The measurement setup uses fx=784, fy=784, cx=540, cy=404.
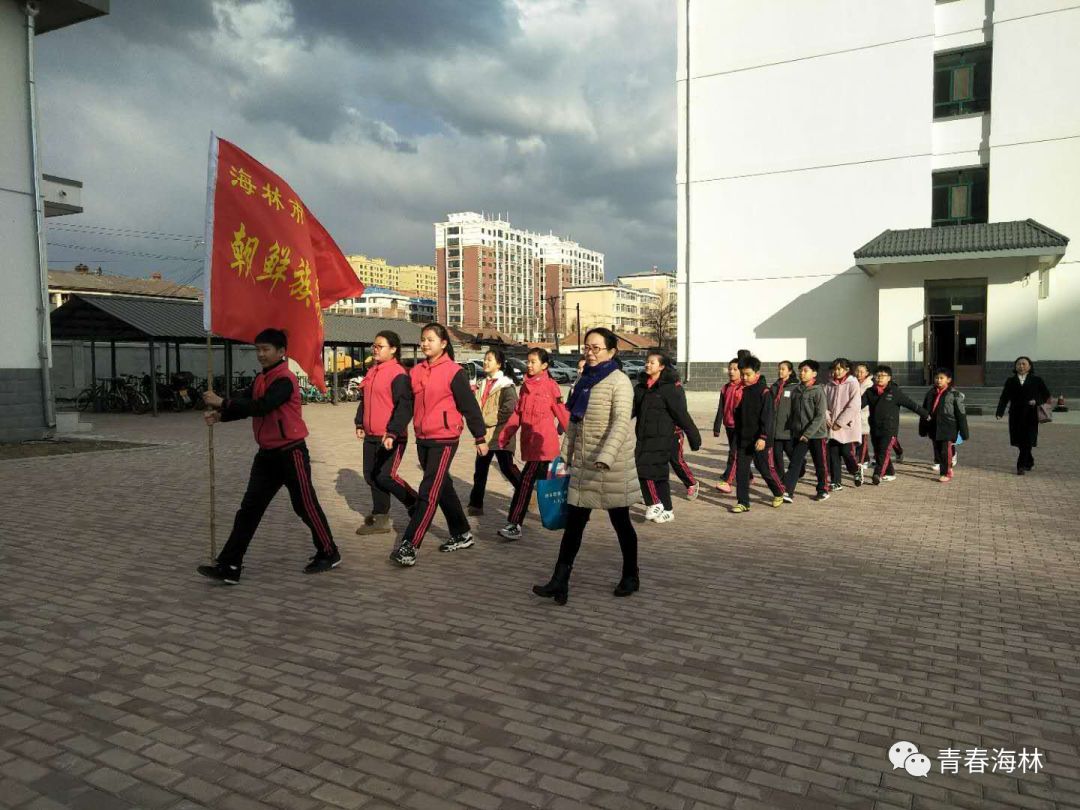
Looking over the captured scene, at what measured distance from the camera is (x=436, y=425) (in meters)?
6.26

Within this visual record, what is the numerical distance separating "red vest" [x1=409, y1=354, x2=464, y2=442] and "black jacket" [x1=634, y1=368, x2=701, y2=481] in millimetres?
2017

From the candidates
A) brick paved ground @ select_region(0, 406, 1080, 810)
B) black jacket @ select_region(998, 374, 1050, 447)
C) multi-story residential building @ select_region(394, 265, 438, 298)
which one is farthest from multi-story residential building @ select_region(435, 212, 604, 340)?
brick paved ground @ select_region(0, 406, 1080, 810)

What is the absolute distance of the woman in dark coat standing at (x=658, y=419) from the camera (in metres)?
7.62

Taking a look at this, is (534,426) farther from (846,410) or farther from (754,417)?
(846,410)

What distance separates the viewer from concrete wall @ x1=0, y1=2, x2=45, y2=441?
48.8 feet

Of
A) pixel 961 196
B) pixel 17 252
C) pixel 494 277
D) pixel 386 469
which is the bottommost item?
pixel 386 469

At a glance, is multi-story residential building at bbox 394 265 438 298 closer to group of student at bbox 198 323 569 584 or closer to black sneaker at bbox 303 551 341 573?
group of student at bbox 198 323 569 584

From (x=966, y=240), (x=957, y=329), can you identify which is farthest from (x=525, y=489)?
(x=957, y=329)

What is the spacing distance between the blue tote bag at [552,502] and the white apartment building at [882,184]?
22214mm

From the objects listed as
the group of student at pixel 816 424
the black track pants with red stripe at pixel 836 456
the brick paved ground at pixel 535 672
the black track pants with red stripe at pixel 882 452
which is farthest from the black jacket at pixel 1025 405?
the brick paved ground at pixel 535 672

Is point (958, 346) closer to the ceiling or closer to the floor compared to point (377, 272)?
closer to the floor

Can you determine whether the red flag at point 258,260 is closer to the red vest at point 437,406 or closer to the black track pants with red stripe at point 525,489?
the red vest at point 437,406

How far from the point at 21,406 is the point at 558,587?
14.2 m

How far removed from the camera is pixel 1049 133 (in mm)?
25469
